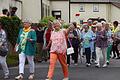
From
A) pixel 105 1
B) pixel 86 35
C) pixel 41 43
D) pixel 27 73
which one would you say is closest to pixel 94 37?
pixel 86 35

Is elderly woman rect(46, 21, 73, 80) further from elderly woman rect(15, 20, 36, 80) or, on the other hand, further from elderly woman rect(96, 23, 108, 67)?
elderly woman rect(96, 23, 108, 67)

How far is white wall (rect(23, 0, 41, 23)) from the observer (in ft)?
146

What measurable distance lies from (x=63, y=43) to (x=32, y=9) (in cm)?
3131

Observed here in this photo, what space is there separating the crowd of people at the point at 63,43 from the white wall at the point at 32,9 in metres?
19.3

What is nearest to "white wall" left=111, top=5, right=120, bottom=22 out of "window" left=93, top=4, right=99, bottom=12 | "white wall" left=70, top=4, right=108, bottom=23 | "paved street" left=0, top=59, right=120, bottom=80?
"white wall" left=70, top=4, right=108, bottom=23

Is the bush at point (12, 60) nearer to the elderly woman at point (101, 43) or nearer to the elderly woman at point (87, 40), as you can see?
the elderly woman at point (87, 40)

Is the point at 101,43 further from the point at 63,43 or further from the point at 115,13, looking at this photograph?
the point at 115,13

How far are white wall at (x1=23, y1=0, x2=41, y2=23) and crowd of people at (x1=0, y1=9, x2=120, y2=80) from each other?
19.3 metres

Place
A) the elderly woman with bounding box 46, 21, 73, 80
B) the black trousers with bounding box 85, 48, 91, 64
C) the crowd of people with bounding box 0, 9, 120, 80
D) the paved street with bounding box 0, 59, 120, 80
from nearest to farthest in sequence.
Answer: the elderly woman with bounding box 46, 21, 73, 80 → the crowd of people with bounding box 0, 9, 120, 80 → the paved street with bounding box 0, 59, 120, 80 → the black trousers with bounding box 85, 48, 91, 64

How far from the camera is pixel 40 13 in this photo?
45.8 m

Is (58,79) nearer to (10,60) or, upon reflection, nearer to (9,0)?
(10,60)

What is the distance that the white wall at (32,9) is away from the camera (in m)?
44.4

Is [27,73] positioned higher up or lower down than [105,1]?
lower down

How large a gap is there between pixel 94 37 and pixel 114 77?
495 cm
